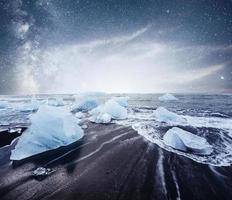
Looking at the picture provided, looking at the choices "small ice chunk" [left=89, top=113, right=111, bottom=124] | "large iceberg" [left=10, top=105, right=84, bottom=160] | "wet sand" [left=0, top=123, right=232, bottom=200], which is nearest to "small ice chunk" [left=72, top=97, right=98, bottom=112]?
"small ice chunk" [left=89, top=113, right=111, bottom=124]

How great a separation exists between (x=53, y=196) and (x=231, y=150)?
636 centimetres

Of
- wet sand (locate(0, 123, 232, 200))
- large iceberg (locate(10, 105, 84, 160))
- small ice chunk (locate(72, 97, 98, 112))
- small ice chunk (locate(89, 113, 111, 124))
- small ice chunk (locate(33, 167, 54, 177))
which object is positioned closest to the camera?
wet sand (locate(0, 123, 232, 200))

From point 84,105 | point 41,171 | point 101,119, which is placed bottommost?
point 84,105

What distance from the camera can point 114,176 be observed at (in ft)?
13.6

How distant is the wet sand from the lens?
3414 millimetres

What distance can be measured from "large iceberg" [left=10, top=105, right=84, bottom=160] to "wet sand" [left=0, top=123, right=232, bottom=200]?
419mm

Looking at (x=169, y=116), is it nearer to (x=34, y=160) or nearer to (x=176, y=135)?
(x=176, y=135)

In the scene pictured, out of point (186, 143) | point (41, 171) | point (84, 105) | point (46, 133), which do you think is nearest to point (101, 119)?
point (46, 133)

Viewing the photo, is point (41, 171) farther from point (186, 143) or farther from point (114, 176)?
point (186, 143)

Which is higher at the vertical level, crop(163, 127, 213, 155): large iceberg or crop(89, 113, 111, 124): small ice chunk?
crop(163, 127, 213, 155): large iceberg

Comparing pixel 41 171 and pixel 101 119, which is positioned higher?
pixel 41 171

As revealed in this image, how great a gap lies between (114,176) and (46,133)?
3.61m

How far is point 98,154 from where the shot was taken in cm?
563

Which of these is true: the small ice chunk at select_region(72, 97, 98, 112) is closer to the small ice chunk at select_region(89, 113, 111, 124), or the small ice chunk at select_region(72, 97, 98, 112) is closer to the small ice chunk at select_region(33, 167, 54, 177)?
the small ice chunk at select_region(89, 113, 111, 124)
